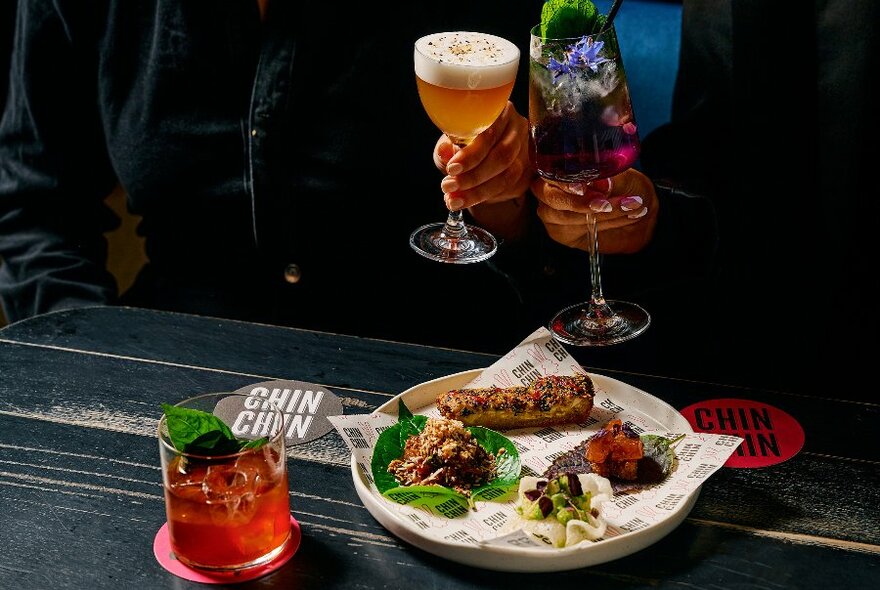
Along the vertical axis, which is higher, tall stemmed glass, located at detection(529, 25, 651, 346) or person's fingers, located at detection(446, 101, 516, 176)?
tall stemmed glass, located at detection(529, 25, 651, 346)

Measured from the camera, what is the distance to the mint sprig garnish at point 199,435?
3.56 feet

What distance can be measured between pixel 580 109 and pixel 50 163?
1183 millimetres

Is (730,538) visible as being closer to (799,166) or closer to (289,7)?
(799,166)

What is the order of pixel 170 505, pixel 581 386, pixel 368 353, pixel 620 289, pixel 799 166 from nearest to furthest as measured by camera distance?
1. pixel 170 505
2. pixel 581 386
3. pixel 368 353
4. pixel 620 289
5. pixel 799 166

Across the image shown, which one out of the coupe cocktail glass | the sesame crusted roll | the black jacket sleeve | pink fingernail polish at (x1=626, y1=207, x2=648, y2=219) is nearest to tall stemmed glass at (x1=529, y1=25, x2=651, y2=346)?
pink fingernail polish at (x1=626, y1=207, x2=648, y2=219)

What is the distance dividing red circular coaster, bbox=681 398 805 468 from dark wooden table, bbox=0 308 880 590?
16 millimetres

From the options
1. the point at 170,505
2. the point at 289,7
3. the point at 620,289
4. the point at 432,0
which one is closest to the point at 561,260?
the point at 620,289

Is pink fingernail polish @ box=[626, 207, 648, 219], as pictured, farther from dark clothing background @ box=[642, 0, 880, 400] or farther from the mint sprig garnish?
the mint sprig garnish

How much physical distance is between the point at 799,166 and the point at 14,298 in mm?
1559

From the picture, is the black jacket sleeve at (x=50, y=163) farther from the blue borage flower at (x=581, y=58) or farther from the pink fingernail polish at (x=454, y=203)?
the blue borage flower at (x=581, y=58)

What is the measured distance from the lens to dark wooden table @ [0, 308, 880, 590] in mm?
1105

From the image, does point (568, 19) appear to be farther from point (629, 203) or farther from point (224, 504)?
point (224, 504)

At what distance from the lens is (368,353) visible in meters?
1.57

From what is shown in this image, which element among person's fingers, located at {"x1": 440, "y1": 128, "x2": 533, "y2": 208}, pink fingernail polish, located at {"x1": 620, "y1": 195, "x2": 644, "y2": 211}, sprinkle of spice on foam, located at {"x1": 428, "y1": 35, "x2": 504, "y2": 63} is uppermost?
sprinkle of spice on foam, located at {"x1": 428, "y1": 35, "x2": 504, "y2": 63}
